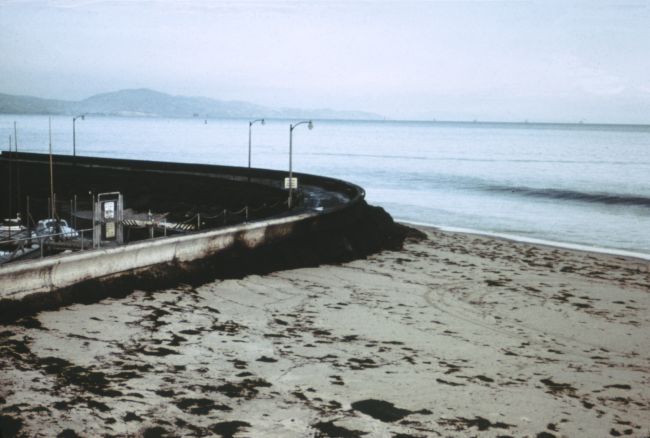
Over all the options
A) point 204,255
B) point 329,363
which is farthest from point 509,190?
point 329,363

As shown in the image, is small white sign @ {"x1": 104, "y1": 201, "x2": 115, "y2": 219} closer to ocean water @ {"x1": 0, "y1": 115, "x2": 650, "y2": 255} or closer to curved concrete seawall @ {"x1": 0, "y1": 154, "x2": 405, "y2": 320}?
curved concrete seawall @ {"x1": 0, "y1": 154, "x2": 405, "y2": 320}

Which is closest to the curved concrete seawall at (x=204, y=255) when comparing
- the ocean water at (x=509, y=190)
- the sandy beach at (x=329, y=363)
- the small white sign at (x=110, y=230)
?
the sandy beach at (x=329, y=363)

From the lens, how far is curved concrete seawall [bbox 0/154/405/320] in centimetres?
1240

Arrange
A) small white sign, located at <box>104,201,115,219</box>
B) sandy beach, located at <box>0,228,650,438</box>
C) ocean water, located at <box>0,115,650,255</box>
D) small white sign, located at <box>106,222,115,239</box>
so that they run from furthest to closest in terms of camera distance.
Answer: ocean water, located at <box>0,115,650,255</box> → small white sign, located at <box>106,222,115,239</box> → small white sign, located at <box>104,201,115,219</box> → sandy beach, located at <box>0,228,650,438</box>

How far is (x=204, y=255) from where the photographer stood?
56.2ft

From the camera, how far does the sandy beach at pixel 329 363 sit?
866 cm

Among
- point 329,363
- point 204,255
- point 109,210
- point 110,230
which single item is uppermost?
point 109,210

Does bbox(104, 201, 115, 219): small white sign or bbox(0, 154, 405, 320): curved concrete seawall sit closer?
bbox(0, 154, 405, 320): curved concrete seawall

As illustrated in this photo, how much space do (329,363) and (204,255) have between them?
6937 millimetres

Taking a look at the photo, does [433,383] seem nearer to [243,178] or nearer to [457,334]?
[457,334]

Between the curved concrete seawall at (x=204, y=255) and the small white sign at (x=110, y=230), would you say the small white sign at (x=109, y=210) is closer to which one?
the small white sign at (x=110, y=230)

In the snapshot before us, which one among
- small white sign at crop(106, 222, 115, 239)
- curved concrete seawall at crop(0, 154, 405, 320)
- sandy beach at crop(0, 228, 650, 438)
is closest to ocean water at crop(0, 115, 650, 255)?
curved concrete seawall at crop(0, 154, 405, 320)

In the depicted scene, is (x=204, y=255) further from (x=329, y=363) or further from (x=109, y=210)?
(x=329, y=363)

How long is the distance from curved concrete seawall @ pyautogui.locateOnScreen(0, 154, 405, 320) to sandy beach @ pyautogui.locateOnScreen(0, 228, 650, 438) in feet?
1.47
